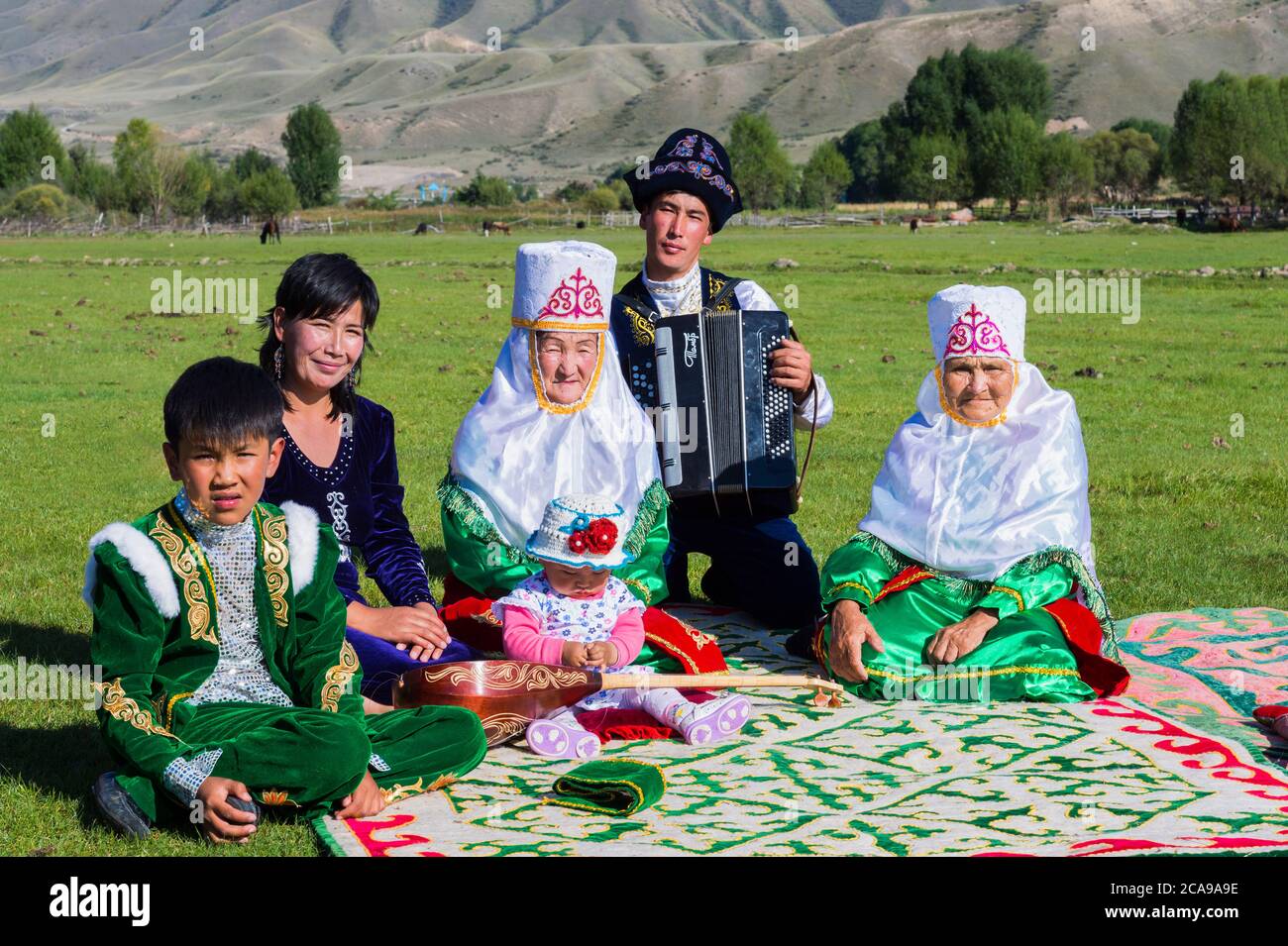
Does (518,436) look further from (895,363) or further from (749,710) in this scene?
(895,363)

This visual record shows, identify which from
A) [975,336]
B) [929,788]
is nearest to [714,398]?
[975,336]

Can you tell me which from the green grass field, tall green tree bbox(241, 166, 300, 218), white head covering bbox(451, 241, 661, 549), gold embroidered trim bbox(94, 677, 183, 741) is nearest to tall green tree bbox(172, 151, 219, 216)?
tall green tree bbox(241, 166, 300, 218)

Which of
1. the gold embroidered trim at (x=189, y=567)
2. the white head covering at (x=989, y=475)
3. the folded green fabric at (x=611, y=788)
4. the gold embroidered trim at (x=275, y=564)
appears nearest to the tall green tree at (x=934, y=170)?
the white head covering at (x=989, y=475)

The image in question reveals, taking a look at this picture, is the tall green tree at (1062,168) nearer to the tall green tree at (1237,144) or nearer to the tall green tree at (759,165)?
the tall green tree at (1237,144)

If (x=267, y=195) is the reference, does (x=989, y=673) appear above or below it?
below

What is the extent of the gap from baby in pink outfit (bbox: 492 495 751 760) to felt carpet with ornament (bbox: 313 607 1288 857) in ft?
0.44

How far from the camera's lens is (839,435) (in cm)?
1498

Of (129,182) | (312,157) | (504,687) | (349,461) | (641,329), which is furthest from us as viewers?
(312,157)

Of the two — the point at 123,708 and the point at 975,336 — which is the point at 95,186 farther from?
the point at 123,708

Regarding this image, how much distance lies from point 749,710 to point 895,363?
14040 mm

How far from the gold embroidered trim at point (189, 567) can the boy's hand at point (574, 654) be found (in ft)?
5.41

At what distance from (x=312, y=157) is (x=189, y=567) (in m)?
142

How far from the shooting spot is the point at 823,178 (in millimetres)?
136875

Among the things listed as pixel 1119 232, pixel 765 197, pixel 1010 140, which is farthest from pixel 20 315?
pixel 765 197
